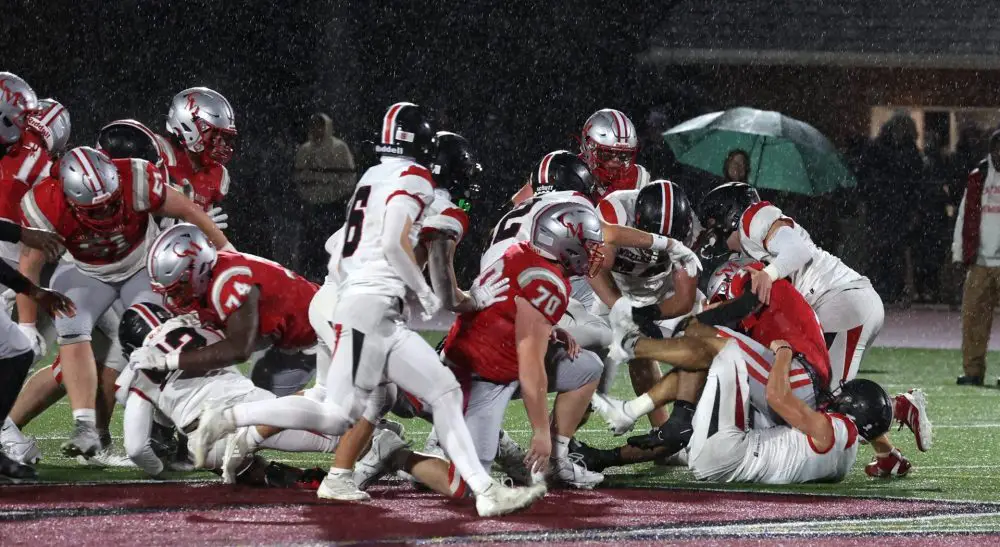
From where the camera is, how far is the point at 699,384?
6750 millimetres

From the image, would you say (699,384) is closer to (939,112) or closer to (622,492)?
(622,492)

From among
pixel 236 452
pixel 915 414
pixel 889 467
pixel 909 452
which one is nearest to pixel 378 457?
pixel 236 452

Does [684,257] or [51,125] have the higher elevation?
[51,125]

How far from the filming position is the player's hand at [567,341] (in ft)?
20.6

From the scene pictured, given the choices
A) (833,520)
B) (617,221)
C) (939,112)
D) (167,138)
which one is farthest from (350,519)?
(939,112)

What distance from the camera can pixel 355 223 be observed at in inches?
227

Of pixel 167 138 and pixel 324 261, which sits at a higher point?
pixel 167 138

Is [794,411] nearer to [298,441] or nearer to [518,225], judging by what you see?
[518,225]

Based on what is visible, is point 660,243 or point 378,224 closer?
point 378,224

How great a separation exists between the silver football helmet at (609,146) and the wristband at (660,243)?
1.16m

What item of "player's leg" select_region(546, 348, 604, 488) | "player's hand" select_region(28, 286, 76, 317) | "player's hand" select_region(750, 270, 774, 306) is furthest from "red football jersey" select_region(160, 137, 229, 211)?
"player's hand" select_region(750, 270, 774, 306)

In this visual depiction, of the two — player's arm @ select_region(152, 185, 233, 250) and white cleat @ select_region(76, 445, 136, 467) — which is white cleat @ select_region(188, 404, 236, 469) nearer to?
white cleat @ select_region(76, 445, 136, 467)

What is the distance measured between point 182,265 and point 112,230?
96 cm

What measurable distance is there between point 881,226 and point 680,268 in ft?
31.0
